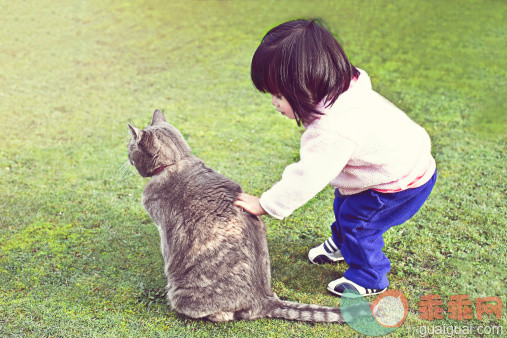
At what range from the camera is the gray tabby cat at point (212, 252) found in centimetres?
326

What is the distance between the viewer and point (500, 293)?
3.64m

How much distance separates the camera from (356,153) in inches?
120

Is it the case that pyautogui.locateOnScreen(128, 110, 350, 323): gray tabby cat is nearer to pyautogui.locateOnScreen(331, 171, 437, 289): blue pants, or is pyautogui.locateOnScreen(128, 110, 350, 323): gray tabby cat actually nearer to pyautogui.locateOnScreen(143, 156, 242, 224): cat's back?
pyautogui.locateOnScreen(143, 156, 242, 224): cat's back

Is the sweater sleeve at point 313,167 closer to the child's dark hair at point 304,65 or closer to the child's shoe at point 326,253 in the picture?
the child's dark hair at point 304,65

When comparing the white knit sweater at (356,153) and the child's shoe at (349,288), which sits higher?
the white knit sweater at (356,153)

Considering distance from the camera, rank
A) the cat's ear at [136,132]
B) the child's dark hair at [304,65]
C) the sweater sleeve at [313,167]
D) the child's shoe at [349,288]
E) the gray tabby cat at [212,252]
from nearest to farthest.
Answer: the child's dark hair at [304,65] → the sweater sleeve at [313,167] → the gray tabby cat at [212,252] → the cat's ear at [136,132] → the child's shoe at [349,288]

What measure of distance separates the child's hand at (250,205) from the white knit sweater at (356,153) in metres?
0.12

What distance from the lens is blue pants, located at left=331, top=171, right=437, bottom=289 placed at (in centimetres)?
334

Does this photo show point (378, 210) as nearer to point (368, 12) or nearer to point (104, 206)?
point (104, 206)

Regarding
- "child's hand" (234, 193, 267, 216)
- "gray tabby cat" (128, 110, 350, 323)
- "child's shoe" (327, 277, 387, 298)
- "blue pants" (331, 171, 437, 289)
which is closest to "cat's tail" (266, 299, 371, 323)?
"gray tabby cat" (128, 110, 350, 323)

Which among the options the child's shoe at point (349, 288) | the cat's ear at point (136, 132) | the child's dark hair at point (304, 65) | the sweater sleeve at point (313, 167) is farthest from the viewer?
the child's shoe at point (349, 288)

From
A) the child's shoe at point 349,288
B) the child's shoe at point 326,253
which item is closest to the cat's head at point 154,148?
the child's shoe at point 326,253

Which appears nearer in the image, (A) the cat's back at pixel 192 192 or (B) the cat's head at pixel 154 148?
(A) the cat's back at pixel 192 192

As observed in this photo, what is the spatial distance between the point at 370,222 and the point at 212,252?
4.11 feet
